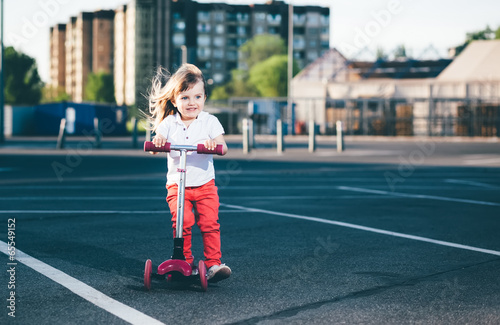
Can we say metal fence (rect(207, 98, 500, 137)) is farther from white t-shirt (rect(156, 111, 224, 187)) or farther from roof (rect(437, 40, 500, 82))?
white t-shirt (rect(156, 111, 224, 187))

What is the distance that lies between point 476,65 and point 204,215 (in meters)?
49.3

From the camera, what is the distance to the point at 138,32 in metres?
116

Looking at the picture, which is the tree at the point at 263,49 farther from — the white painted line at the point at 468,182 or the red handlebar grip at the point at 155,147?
the red handlebar grip at the point at 155,147

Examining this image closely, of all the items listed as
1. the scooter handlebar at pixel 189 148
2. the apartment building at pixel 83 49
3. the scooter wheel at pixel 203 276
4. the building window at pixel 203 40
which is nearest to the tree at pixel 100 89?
the apartment building at pixel 83 49

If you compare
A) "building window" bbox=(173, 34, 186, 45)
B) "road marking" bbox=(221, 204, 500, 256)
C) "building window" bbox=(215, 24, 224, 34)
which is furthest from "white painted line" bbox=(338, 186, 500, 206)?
"building window" bbox=(215, 24, 224, 34)

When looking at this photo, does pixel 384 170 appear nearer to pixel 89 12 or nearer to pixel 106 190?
pixel 106 190

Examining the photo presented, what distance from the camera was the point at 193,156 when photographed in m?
4.91

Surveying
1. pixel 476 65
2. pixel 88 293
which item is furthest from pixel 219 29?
pixel 88 293

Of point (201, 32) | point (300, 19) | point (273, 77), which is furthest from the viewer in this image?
point (300, 19)

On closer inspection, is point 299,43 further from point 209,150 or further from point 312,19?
point 209,150

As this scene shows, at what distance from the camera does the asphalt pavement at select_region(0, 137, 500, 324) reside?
160 inches

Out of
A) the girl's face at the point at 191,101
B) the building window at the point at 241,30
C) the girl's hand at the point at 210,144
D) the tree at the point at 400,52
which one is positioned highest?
the building window at the point at 241,30

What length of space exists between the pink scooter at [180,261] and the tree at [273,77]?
283 ft

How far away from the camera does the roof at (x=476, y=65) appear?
1966 inches
